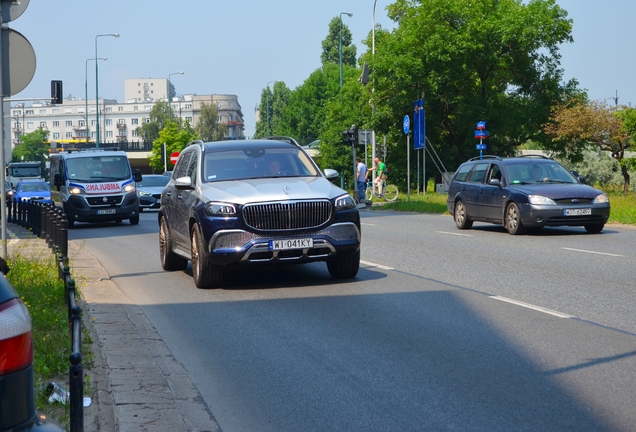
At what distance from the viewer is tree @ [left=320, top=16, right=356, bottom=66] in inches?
4210

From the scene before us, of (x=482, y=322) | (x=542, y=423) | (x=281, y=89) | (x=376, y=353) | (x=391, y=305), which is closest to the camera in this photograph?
(x=542, y=423)

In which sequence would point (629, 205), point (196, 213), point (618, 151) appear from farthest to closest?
point (618, 151) < point (629, 205) < point (196, 213)

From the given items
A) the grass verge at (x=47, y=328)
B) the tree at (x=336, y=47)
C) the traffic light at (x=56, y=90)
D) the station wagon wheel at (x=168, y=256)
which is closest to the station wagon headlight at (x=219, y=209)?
the grass verge at (x=47, y=328)

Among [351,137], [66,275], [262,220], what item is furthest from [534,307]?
[351,137]

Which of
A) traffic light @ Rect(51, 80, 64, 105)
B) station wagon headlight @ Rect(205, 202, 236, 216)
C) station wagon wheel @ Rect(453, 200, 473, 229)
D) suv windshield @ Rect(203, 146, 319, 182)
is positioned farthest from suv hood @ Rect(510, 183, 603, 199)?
traffic light @ Rect(51, 80, 64, 105)

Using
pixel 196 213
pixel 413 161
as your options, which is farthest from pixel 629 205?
pixel 413 161

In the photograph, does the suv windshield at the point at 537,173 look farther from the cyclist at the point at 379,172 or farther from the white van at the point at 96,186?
the cyclist at the point at 379,172

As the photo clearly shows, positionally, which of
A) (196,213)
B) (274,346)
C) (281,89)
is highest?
(281,89)

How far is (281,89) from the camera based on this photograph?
137375 millimetres

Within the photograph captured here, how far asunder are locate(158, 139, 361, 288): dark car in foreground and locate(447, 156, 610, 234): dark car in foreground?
25.7 ft

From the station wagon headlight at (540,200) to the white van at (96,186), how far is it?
13484mm

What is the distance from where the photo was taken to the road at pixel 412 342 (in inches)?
217

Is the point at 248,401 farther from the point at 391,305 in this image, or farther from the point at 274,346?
the point at 391,305

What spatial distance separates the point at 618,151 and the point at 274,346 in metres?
40.7
